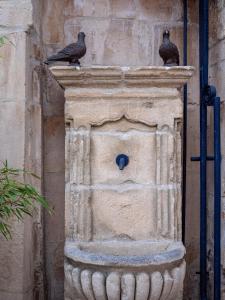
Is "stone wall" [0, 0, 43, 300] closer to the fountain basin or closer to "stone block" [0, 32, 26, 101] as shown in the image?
"stone block" [0, 32, 26, 101]

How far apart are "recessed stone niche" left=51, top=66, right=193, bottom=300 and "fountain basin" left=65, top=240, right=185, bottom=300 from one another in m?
0.21

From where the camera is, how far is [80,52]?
2400 millimetres

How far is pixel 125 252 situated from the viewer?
7.59 feet

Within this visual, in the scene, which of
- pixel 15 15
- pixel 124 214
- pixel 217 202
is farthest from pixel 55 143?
pixel 217 202

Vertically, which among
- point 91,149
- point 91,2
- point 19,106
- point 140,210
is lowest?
point 140,210

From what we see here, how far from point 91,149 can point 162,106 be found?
16.4 inches

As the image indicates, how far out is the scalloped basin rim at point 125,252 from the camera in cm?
197

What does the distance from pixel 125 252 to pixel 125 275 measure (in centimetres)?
35

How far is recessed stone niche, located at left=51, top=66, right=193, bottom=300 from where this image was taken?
7.54 feet

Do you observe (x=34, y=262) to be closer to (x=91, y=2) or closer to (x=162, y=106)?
(x=162, y=106)

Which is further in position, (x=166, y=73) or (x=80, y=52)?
(x=80, y=52)

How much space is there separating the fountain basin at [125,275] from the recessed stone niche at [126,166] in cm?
21

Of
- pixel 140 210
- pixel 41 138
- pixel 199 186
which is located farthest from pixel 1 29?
pixel 199 186

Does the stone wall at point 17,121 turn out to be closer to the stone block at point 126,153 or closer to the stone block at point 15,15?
the stone block at point 15,15
